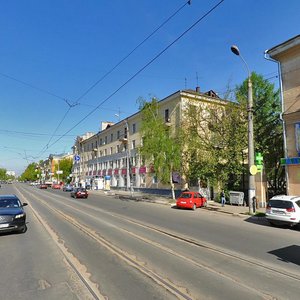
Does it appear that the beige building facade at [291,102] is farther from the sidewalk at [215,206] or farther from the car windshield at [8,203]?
the car windshield at [8,203]

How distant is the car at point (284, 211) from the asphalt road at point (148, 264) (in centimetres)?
250

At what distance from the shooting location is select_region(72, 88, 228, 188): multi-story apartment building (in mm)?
36969

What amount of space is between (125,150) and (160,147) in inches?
857

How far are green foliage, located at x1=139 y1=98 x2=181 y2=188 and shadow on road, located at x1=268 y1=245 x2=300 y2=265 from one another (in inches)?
810

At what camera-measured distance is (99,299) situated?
211 inches

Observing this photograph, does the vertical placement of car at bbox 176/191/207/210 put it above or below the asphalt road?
above

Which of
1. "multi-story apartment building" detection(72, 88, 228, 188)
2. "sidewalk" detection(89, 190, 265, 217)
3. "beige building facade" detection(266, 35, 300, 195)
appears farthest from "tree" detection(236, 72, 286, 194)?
"beige building facade" detection(266, 35, 300, 195)

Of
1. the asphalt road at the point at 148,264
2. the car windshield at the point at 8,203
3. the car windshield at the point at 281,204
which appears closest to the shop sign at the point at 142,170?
the car windshield at the point at 281,204

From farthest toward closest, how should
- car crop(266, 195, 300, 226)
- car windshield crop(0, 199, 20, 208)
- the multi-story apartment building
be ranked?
the multi-story apartment building → car crop(266, 195, 300, 226) → car windshield crop(0, 199, 20, 208)

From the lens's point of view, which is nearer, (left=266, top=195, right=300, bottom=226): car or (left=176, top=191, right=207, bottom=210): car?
(left=266, top=195, right=300, bottom=226): car

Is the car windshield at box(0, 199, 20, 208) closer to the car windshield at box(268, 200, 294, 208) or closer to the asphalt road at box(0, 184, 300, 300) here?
the asphalt road at box(0, 184, 300, 300)

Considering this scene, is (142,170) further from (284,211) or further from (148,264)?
(148,264)

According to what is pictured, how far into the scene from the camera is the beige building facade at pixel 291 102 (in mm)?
20875

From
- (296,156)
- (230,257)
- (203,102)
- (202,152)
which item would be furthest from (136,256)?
(203,102)
